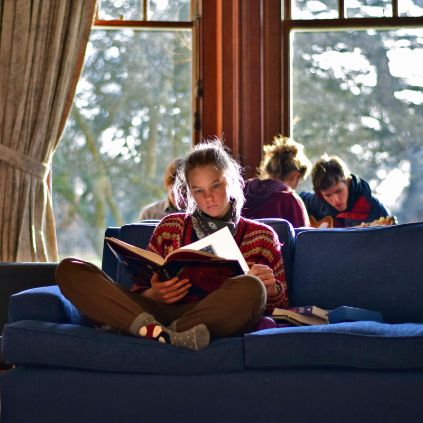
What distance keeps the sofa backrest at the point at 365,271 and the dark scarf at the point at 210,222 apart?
0.34 m

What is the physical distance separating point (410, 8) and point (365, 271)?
2.36m

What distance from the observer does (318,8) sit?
559cm

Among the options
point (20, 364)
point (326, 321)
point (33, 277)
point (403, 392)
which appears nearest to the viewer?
point (403, 392)

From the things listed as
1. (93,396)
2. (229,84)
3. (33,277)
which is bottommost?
(93,396)

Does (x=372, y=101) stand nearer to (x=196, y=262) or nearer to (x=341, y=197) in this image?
(x=341, y=197)

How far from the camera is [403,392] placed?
10.0 feet

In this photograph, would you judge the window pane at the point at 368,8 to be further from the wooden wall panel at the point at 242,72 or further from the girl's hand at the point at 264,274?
the girl's hand at the point at 264,274

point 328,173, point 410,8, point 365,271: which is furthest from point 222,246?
point 410,8

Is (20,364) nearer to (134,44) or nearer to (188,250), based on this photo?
(188,250)

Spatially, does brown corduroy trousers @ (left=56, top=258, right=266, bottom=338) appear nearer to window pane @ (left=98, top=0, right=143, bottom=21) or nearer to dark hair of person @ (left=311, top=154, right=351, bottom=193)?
dark hair of person @ (left=311, top=154, right=351, bottom=193)

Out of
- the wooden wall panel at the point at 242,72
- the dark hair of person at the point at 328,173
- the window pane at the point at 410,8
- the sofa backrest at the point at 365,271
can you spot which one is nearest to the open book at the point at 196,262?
the sofa backrest at the point at 365,271

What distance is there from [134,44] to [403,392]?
10.6ft

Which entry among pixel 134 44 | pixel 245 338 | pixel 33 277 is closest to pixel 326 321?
pixel 245 338

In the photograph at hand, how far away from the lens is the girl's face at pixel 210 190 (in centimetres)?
371
